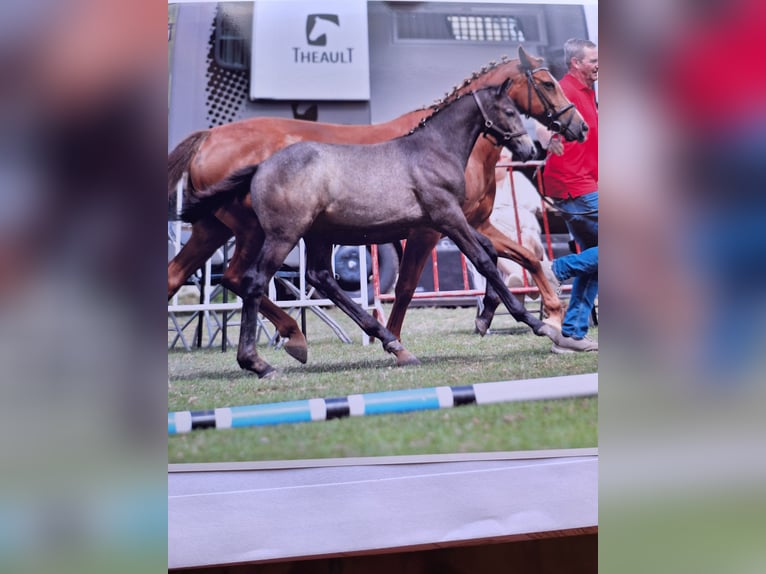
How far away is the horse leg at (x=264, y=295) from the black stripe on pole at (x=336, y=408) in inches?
7.3

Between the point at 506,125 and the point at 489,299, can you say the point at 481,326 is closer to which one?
the point at 489,299

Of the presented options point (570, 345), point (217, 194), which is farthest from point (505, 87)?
point (217, 194)

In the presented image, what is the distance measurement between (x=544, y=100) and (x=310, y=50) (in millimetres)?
856

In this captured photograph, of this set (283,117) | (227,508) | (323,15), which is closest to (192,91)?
(283,117)

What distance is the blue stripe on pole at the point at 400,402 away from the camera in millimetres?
2217

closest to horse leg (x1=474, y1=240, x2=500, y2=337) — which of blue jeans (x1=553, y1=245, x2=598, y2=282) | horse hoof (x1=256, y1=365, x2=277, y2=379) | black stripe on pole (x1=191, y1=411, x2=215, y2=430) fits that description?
blue jeans (x1=553, y1=245, x2=598, y2=282)

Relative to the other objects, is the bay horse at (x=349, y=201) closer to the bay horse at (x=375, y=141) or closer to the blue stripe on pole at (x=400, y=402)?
the bay horse at (x=375, y=141)

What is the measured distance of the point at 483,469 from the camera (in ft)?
6.93

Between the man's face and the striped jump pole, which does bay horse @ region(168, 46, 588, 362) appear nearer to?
the man's face

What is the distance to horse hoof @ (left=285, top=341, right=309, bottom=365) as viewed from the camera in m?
2.30

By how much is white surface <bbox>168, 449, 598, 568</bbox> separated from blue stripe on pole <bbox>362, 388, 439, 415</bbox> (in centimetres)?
18

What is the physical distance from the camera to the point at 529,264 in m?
2.43
